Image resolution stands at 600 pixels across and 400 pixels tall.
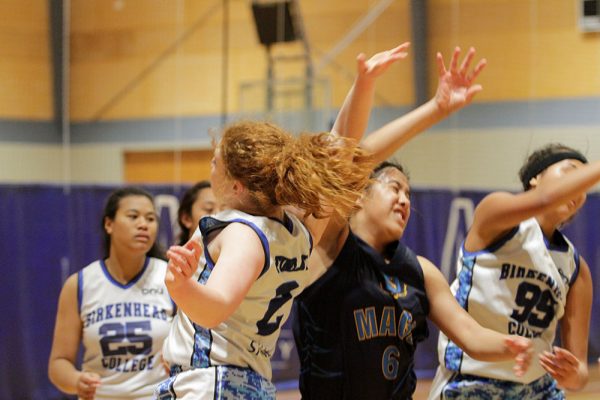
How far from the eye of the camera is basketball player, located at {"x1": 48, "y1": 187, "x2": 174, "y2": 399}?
3984 mm

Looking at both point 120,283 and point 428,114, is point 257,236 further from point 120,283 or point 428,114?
point 120,283

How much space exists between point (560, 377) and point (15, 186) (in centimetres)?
433

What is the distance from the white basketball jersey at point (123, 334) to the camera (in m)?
3.98

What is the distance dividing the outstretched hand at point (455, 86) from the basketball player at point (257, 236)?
Result: 2.61 feet

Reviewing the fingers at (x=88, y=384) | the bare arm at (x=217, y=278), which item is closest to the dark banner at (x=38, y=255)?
the fingers at (x=88, y=384)

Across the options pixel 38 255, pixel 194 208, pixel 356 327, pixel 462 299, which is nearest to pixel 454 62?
pixel 462 299

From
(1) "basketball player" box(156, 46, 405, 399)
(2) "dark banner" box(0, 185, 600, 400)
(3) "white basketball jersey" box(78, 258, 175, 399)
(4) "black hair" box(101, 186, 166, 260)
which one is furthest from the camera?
(2) "dark banner" box(0, 185, 600, 400)

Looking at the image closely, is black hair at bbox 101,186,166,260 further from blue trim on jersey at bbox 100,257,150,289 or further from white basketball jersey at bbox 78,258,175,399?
white basketball jersey at bbox 78,258,175,399

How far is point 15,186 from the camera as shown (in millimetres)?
6176

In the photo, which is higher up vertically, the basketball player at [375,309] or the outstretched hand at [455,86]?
the outstretched hand at [455,86]

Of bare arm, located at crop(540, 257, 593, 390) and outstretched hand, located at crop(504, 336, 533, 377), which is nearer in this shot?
outstretched hand, located at crop(504, 336, 533, 377)

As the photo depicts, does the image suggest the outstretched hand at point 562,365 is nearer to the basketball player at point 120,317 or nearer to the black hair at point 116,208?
the basketball player at point 120,317

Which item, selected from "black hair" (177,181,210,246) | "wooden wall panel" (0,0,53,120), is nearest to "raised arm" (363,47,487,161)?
"black hair" (177,181,210,246)

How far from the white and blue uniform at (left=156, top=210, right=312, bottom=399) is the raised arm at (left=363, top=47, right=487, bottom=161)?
2.23 feet
